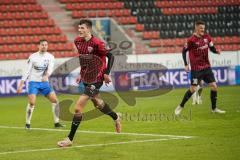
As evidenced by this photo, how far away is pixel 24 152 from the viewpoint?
1233 centimetres

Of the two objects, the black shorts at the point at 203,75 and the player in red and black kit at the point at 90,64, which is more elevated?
the player in red and black kit at the point at 90,64

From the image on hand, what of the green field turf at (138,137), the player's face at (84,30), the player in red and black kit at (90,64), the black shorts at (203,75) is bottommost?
the green field turf at (138,137)

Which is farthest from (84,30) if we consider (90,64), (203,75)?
(203,75)

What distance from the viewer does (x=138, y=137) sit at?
14.1 meters

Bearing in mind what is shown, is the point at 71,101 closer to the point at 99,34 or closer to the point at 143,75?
the point at 143,75

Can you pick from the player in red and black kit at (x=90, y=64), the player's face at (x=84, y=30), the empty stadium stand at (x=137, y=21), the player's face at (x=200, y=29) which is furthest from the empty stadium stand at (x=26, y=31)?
the player's face at (x=84, y=30)

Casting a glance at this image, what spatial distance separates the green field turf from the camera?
1159 cm

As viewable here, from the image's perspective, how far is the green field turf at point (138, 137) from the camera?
38.0ft

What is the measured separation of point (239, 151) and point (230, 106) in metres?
9.79

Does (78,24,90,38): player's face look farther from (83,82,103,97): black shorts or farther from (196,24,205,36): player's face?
(196,24,205,36): player's face

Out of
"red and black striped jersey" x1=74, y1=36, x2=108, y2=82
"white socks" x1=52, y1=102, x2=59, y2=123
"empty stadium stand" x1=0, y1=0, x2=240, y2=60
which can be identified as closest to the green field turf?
"white socks" x1=52, y1=102, x2=59, y2=123

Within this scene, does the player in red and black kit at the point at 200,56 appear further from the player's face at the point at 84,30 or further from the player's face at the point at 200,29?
the player's face at the point at 84,30

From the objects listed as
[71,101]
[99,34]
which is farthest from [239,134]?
[99,34]

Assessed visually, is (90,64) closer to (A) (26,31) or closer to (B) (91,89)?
(B) (91,89)
